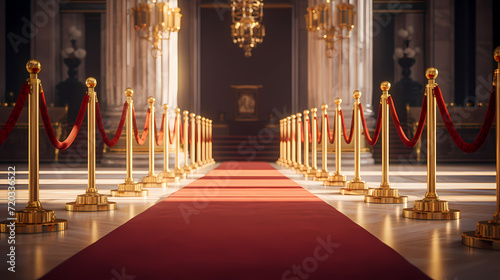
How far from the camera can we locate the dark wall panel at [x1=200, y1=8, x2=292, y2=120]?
25.6m

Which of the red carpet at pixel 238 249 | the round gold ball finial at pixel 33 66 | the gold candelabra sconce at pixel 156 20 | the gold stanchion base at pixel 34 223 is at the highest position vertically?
the gold candelabra sconce at pixel 156 20

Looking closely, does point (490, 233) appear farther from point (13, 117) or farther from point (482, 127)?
point (13, 117)

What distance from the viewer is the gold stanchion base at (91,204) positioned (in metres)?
5.22

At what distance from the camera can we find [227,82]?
25875 millimetres

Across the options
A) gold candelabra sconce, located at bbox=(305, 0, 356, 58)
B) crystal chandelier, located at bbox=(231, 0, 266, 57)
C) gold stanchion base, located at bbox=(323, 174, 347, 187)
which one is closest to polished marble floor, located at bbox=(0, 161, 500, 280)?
gold stanchion base, located at bbox=(323, 174, 347, 187)

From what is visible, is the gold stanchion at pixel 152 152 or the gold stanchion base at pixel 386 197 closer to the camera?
the gold stanchion base at pixel 386 197

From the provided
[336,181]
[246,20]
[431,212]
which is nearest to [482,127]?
[431,212]

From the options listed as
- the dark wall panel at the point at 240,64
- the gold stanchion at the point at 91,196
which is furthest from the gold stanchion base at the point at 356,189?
the dark wall panel at the point at 240,64

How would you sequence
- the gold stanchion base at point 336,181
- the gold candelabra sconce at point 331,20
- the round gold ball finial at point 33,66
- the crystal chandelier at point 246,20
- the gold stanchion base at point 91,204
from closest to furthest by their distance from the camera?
the round gold ball finial at point 33,66
the gold stanchion base at point 91,204
the gold stanchion base at point 336,181
the gold candelabra sconce at point 331,20
the crystal chandelier at point 246,20

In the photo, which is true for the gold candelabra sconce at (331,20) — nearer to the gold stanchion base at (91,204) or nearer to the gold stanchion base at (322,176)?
the gold stanchion base at (322,176)

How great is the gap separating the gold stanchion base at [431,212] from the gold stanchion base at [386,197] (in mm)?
1068

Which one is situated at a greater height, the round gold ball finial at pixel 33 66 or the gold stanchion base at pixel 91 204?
the round gold ball finial at pixel 33 66

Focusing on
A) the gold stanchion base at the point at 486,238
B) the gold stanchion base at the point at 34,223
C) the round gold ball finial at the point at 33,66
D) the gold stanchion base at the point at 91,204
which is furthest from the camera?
the gold stanchion base at the point at 91,204

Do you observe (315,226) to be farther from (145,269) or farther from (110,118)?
(110,118)
